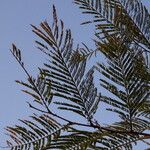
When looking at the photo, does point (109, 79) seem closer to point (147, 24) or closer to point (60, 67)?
point (60, 67)

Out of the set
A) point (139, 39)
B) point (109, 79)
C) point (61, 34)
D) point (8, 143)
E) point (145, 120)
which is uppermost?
point (139, 39)

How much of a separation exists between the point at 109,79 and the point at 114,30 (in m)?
0.91

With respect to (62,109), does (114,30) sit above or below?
above

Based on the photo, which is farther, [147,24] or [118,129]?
[147,24]

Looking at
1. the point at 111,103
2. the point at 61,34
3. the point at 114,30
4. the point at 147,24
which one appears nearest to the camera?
the point at 61,34

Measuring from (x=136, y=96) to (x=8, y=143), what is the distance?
720 mm

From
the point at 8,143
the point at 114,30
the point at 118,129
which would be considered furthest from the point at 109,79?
the point at 114,30

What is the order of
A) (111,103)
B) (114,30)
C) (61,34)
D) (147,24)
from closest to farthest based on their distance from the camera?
(61,34) → (111,103) → (147,24) → (114,30)

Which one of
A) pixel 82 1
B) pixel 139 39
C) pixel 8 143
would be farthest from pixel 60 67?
pixel 82 1

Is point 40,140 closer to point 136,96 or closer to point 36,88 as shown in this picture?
point 36,88

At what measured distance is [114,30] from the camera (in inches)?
124

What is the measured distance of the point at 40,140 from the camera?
88.0 inches

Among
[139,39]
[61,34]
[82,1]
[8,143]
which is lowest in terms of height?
[8,143]

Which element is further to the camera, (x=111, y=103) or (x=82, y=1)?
(x=82, y=1)
